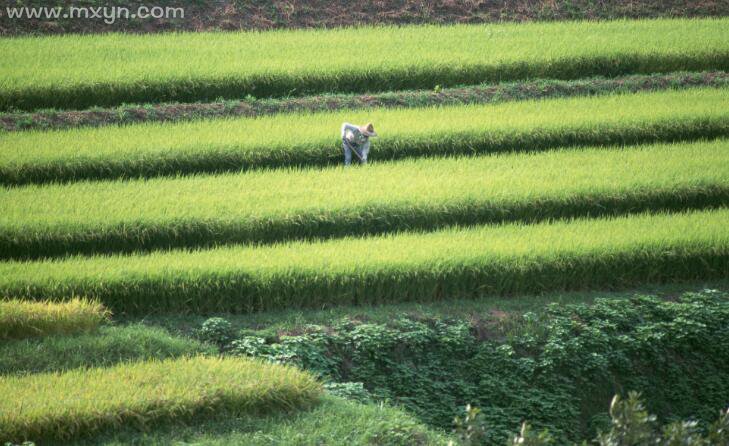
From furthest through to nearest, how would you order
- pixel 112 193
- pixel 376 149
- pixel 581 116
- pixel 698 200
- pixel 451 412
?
pixel 581 116, pixel 376 149, pixel 698 200, pixel 112 193, pixel 451 412

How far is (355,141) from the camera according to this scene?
1195 centimetres

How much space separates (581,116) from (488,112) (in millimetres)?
1162

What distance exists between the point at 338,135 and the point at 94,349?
17.0ft

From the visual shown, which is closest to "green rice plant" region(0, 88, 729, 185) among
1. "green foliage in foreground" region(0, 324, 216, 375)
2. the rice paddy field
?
the rice paddy field

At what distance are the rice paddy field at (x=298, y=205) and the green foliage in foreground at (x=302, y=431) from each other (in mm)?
19

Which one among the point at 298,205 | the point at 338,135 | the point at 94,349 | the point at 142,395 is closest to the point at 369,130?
the point at 338,135

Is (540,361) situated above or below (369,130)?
below

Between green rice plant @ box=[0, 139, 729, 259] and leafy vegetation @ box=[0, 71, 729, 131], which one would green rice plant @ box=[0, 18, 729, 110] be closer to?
leafy vegetation @ box=[0, 71, 729, 131]

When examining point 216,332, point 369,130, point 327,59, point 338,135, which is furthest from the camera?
point 327,59

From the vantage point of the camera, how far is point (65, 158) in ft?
37.8

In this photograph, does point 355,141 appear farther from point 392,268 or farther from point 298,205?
point 392,268

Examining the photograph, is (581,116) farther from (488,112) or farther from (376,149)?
(376,149)

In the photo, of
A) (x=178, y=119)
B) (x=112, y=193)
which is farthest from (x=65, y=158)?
(x=178, y=119)

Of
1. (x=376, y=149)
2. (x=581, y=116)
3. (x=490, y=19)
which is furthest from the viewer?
(x=490, y=19)
